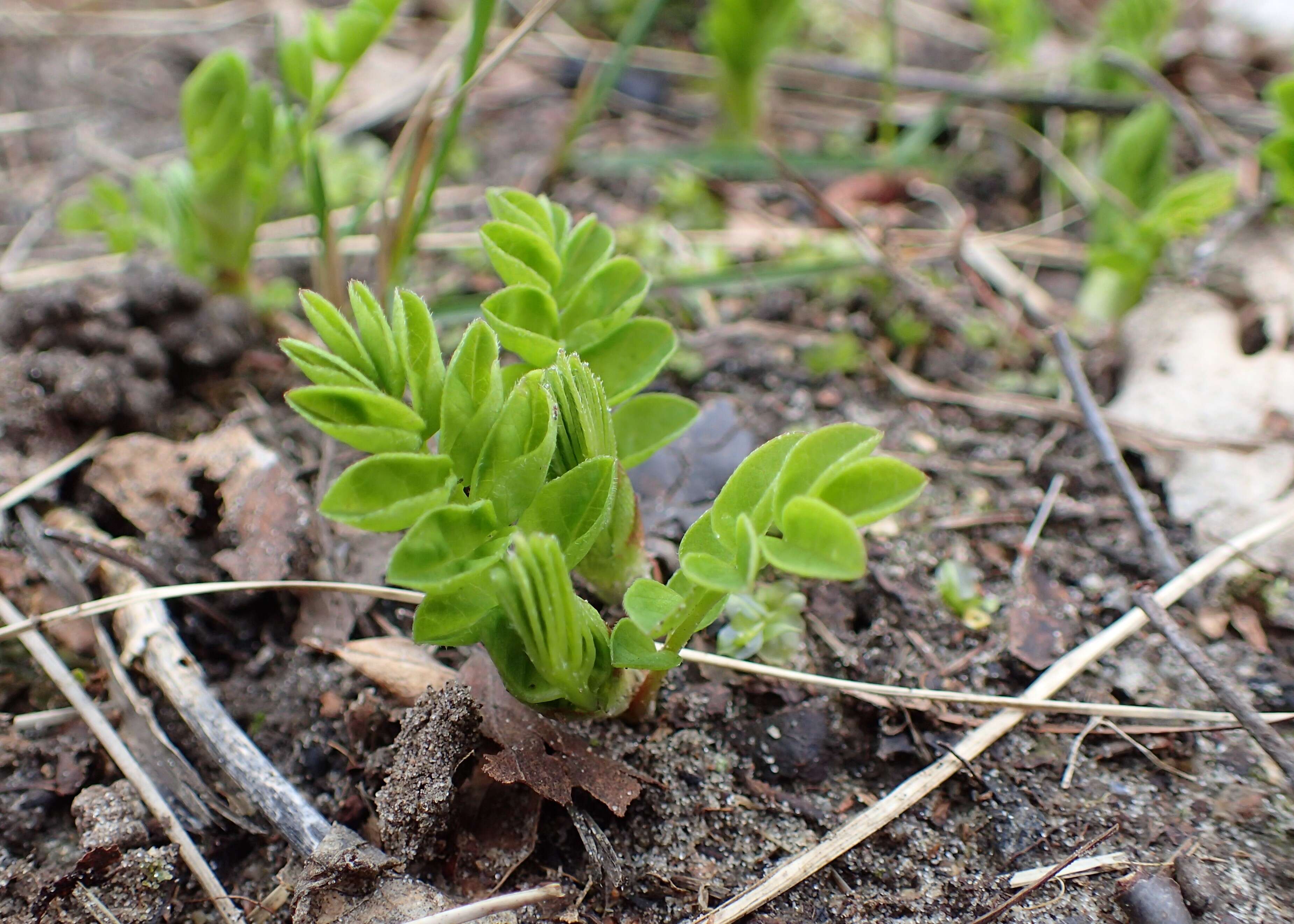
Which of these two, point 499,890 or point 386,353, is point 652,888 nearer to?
point 499,890

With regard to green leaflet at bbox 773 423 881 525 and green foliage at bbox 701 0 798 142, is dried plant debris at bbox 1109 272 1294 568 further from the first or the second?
green foliage at bbox 701 0 798 142

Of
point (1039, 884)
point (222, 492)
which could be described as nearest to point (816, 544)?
point (1039, 884)

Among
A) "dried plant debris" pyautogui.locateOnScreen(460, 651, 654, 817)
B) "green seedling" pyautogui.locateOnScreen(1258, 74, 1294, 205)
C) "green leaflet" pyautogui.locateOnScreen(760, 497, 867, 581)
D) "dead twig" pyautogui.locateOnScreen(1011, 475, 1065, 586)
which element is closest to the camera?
"green leaflet" pyautogui.locateOnScreen(760, 497, 867, 581)

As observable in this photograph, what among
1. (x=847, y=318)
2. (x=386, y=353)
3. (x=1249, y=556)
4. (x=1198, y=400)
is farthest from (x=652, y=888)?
(x=1198, y=400)

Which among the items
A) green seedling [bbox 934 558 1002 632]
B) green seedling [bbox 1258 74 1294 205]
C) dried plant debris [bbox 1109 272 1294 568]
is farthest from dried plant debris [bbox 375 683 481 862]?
green seedling [bbox 1258 74 1294 205]

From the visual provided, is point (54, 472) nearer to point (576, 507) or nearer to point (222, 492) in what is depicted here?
point (222, 492)

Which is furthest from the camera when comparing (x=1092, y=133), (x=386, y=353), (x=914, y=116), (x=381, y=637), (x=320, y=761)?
(x=914, y=116)
